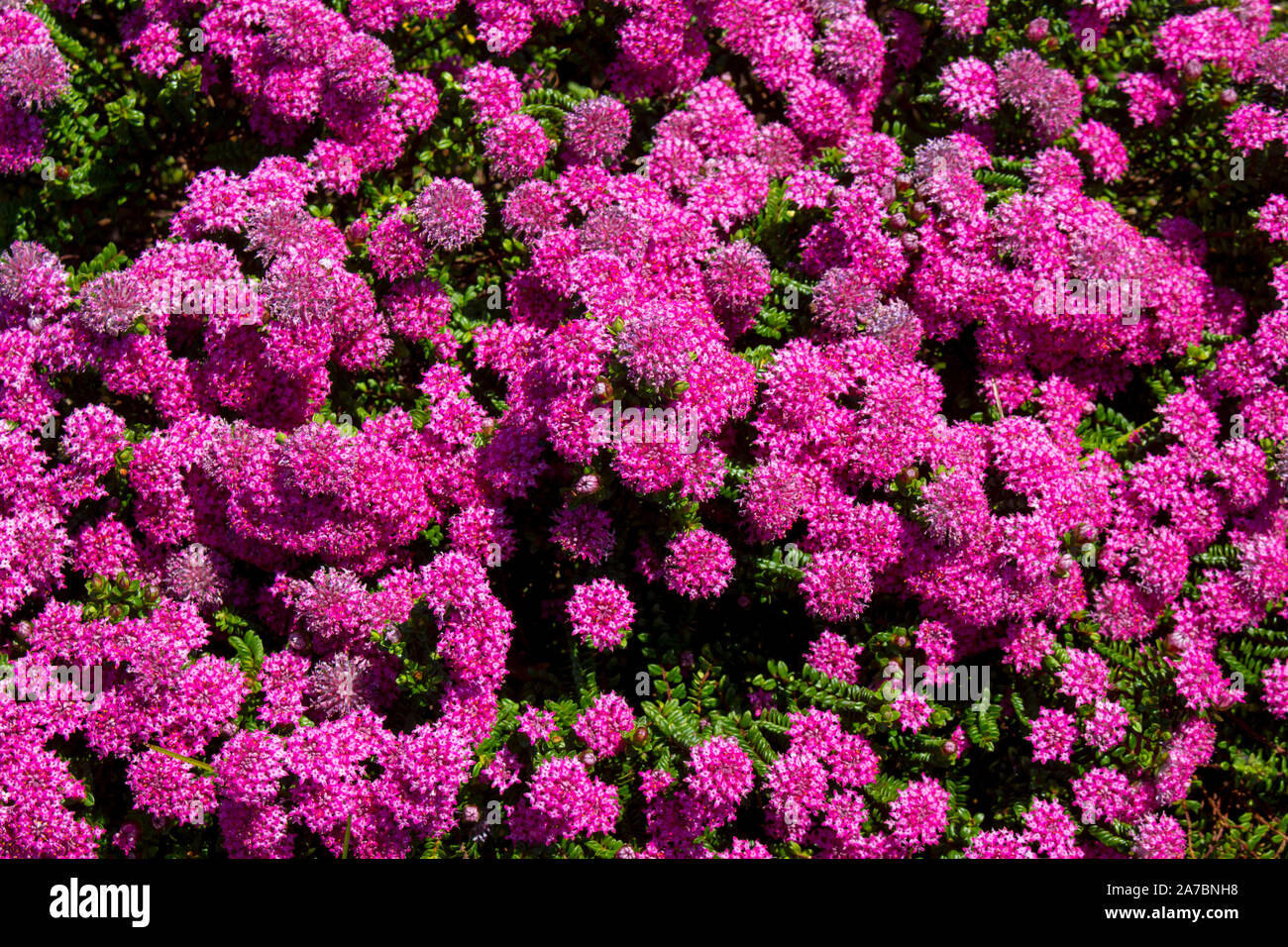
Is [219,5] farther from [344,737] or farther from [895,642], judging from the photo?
[895,642]

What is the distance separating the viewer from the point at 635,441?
4.18 meters

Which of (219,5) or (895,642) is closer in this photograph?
(895,642)

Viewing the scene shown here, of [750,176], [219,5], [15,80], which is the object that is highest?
[219,5]

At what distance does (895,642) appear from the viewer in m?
4.48

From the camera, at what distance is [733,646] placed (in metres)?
4.80

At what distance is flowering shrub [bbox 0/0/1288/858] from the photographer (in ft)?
14.2

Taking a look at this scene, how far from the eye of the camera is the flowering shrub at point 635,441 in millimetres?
4324

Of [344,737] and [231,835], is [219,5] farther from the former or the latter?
[231,835]
